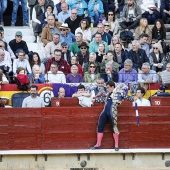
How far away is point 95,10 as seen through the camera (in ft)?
89.1

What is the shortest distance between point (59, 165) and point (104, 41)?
13.0 ft

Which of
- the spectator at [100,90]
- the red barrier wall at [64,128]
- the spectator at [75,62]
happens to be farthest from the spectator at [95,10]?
the red barrier wall at [64,128]

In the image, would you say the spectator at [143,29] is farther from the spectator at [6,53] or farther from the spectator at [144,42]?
the spectator at [6,53]

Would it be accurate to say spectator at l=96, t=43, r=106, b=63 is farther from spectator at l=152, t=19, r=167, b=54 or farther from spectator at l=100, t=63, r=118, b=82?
spectator at l=152, t=19, r=167, b=54

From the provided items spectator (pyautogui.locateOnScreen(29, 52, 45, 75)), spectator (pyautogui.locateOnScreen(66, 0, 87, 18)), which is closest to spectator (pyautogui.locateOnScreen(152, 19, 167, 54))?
spectator (pyautogui.locateOnScreen(66, 0, 87, 18))

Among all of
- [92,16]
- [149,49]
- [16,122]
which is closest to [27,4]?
[92,16]

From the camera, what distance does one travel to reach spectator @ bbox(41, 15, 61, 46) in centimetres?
2596

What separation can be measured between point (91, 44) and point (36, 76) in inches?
83.5

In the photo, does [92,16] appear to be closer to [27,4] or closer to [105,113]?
[27,4]

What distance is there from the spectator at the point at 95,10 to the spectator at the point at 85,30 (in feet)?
2.51

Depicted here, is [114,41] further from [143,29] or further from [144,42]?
[143,29]

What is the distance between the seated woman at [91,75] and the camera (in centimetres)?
2405

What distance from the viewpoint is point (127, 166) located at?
2327cm

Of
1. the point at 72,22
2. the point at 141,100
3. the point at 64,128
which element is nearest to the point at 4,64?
the point at 64,128
